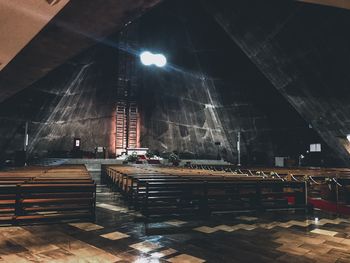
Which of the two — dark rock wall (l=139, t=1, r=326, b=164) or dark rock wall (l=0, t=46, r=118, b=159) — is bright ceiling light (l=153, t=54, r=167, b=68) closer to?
dark rock wall (l=139, t=1, r=326, b=164)

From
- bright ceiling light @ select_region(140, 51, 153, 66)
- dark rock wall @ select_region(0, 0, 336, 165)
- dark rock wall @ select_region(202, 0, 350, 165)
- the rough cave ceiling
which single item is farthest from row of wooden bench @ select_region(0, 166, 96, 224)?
bright ceiling light @ select_region(140, 51, 153, 66)

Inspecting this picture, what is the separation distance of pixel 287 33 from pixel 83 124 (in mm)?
14769

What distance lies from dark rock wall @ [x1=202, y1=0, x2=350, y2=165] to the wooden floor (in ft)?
28.8

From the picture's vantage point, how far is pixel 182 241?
12.1 feet

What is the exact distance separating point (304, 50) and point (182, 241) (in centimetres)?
1192

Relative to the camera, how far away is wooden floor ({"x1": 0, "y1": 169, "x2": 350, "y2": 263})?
3.07 m

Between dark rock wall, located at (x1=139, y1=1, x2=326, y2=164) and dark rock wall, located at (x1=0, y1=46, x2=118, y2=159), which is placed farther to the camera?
dark rock wall, located at (x1=139, y1=1, x2=326, y2=164)

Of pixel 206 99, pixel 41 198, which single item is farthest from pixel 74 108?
pixel 41 198

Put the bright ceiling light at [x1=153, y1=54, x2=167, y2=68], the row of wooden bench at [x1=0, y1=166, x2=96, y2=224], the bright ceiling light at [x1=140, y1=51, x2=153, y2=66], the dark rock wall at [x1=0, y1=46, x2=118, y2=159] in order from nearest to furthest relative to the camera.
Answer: the row of wooden bench at [x1=0, y1=166, x2=96, y2=224] → the dark rock wall at [x1=0, y1=46, x2=118, y2=159] → the bright ceiling light at [x1=140, y1=51, x2=153, y2=66] → the bright ceiling light at [x1=153, y1=54, x2=167, y2=68]

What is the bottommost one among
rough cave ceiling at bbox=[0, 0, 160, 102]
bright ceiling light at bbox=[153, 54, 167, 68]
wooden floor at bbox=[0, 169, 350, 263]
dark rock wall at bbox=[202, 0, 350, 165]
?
wooden floor at bbox=[0, 169, 350, 263]

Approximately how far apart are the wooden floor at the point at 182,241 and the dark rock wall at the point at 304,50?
877cm

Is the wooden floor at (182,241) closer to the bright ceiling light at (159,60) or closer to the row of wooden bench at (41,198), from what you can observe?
the row of wooden bench at (41,198)

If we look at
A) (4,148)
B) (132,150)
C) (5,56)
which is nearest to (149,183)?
(5,56)

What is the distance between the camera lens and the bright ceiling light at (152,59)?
68.5 ft
